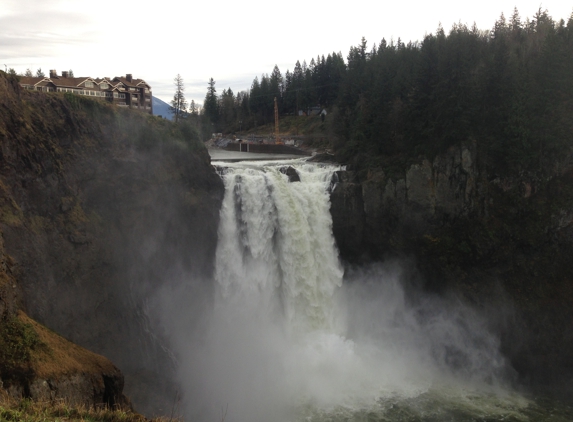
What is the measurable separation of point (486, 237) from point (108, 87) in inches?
1455

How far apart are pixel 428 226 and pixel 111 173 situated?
2294 centimetres

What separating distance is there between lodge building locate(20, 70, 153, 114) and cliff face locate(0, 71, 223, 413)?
9.81 m

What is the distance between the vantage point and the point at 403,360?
3319 centimetres

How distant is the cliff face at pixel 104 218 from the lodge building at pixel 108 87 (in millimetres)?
9810

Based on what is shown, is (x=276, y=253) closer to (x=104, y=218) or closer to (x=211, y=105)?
(x=104, y=218)

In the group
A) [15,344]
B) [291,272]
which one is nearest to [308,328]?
[291,272]

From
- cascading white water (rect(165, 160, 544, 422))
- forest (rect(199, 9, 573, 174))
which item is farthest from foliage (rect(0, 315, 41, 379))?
forest (rect(199, 9, 573, 174))

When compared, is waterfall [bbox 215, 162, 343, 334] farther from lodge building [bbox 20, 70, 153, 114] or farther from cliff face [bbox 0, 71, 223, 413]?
lodge building [bbox 20, 70, 153, 114]

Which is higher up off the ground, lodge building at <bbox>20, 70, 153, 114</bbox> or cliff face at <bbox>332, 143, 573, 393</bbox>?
lodge building at <bbox>20, 70, 153, 114</bbox>

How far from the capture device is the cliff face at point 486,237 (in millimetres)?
32656

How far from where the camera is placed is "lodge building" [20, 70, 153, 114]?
39.8 metres

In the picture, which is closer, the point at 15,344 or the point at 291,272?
the point at 15,344

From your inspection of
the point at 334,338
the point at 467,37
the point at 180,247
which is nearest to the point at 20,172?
the point at 180,247

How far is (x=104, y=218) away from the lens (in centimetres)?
2972
